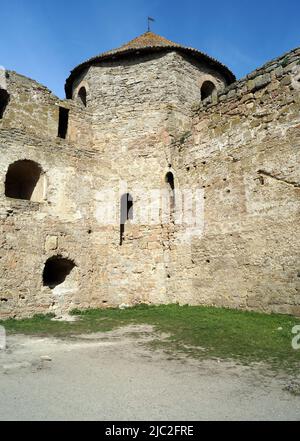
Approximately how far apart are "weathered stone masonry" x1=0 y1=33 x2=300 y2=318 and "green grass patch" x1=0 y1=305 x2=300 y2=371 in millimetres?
660

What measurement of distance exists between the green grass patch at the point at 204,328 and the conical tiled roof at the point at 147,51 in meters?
8.48

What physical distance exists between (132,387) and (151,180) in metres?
8.10

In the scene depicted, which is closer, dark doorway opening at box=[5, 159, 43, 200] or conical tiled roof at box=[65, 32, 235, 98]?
dark doorway opening at box=[5, 159, 43, 200]

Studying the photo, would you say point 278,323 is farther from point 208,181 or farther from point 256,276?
point 208,181

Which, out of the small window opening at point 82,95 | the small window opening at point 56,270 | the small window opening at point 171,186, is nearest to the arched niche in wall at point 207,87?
the small window opening at point 171,186

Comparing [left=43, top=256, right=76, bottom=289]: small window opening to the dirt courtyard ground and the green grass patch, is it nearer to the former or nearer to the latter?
the green grass patch

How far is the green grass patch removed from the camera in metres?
5.18

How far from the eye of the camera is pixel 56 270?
36.7 ft

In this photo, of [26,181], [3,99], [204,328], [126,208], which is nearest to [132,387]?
[204,328]

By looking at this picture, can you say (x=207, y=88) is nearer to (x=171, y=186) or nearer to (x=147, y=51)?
(x=147, y=51)

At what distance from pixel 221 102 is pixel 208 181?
7.45ft

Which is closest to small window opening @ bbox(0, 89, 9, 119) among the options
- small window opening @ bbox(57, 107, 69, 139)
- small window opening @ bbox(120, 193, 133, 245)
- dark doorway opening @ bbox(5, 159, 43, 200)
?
dark doorway opening @ bbox(5, 159, 43, 200)

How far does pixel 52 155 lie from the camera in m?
11.0

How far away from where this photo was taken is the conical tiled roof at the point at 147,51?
12156mm
